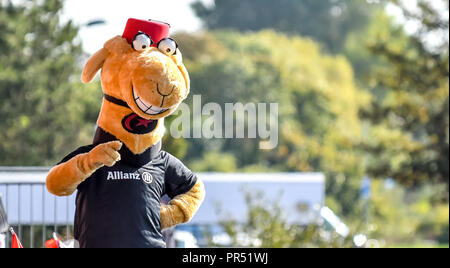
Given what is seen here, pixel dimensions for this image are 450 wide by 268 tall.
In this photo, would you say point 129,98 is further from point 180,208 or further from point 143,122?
point 180,208

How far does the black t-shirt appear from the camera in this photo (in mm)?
4629

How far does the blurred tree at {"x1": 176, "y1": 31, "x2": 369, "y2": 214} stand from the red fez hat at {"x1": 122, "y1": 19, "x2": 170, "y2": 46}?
3558cm

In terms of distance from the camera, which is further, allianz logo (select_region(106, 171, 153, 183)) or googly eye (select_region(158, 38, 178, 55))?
googly eye (select_region(158, 38, 178, 55))

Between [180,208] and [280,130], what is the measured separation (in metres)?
41.7

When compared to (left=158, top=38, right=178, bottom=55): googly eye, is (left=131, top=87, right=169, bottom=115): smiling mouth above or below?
below

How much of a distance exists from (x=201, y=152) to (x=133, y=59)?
44410mm

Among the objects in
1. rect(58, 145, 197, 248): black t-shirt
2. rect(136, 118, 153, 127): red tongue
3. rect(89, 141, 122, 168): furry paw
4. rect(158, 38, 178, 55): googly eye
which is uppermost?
rect(158, 38, 178, 55): googly eye

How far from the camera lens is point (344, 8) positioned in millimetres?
78000

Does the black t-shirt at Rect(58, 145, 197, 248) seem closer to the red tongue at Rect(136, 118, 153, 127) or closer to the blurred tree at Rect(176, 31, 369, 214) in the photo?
the red tongue at Rect(136, 118, 153, 127)

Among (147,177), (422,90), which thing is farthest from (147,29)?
(422,90)

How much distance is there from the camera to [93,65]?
4879 mm
